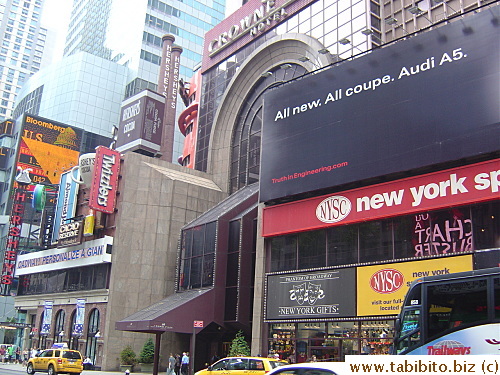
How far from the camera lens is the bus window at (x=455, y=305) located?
46.0ft

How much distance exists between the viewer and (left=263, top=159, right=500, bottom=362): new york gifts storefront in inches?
947

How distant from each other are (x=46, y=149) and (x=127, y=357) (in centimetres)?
6487

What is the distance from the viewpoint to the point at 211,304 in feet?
127

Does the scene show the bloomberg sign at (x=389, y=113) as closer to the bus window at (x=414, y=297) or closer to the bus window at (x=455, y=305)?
the bus window at (x=414, y=297)

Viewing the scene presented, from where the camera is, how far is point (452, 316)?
14484mm

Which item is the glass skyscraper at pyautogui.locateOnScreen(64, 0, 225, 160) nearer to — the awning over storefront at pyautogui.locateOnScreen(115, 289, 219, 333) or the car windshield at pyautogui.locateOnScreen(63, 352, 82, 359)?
the awning over storefront at pyautogui.locateOnScreen(115, 289, 219, 333)

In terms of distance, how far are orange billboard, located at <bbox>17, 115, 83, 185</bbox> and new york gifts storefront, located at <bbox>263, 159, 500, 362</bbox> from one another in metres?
72.3

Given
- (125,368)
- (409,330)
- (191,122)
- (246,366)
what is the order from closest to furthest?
(409,330) → (246,366) → (125,368) → (191,122)

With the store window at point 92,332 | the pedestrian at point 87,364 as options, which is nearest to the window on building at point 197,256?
the store window at point 92,332

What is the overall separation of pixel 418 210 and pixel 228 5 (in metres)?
116

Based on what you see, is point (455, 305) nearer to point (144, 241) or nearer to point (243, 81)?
point (144, 241)

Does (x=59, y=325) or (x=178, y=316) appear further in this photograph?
(x=59, y=325)

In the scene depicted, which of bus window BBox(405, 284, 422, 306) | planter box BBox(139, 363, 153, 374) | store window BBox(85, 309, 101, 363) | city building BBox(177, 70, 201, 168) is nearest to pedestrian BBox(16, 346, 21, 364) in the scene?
store window BBox(85, 309, 101, 363)

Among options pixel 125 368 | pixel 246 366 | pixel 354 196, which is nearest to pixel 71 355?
pixel 125 368
